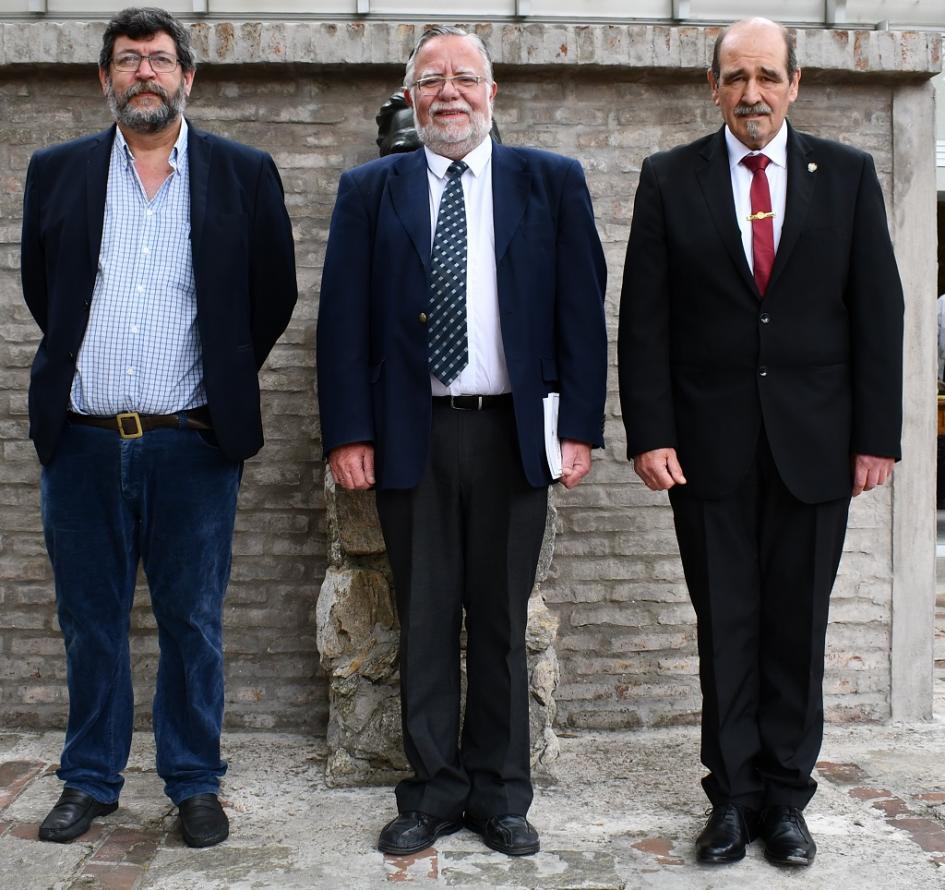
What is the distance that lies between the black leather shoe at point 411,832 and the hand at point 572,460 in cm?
95

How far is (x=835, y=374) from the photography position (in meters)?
2.97

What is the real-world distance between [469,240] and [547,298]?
0.25 metres

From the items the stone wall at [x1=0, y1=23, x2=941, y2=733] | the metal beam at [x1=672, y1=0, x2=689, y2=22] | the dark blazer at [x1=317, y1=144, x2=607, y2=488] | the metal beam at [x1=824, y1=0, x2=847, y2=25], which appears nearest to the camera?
the dark blazer at [x1=317, y1=144, x2=607, y2=488]

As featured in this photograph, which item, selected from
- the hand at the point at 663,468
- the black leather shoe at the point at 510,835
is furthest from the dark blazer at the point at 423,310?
the black leather shoe at the point at 510,835

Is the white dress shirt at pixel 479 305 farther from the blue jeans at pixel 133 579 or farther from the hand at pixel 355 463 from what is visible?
the blue jeans at pixel 133 579

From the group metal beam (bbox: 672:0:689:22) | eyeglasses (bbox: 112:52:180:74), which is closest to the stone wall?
eyeglasses (bbox: 112:52:180:74)

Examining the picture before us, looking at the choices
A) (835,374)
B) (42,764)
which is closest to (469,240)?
(835,374)

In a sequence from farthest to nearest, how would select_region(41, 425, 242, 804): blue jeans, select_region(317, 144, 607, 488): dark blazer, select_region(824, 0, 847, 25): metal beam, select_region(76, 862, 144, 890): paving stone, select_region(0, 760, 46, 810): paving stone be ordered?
select_region(824, 0, 847, 25): metal beam < select_region(0, 760, 46, 810): paving stone < select_region(41, 425, 242, 804): blue jeans < select_region(317, 144, 607, 488): dark blazer < select_region(76, 862, 144, 890): paving stone

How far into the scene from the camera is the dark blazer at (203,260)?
119 inches

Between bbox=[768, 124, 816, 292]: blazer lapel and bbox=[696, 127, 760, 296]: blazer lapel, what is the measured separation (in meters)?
0.09

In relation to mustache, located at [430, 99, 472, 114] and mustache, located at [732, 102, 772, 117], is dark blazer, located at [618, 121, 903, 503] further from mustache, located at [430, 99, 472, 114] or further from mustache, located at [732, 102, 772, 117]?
mustache, located at [430, 99, 472, 114]

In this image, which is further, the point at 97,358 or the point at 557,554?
the point at 557,554

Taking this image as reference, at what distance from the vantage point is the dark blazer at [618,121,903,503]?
2928 mm

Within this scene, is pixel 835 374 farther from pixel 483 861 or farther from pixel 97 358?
pixel 97 358
